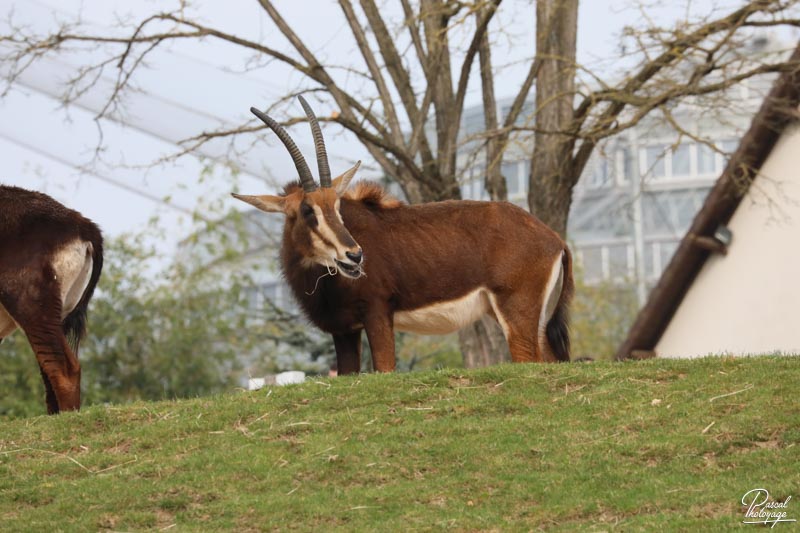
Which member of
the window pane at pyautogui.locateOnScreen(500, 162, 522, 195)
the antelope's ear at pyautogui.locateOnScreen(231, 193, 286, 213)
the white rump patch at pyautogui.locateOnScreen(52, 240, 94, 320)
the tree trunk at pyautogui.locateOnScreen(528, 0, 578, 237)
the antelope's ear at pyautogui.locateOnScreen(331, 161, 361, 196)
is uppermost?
the window pane at pyautogui.locateOnScreen(500, 162, 522, 195)

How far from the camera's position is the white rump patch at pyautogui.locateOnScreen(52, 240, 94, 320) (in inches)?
472

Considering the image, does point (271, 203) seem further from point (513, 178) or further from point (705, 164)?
point (705, 164)

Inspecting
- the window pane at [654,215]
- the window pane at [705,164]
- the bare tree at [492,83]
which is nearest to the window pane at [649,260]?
the window pane at [654,215]

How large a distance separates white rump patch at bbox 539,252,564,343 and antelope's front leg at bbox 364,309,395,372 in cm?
164

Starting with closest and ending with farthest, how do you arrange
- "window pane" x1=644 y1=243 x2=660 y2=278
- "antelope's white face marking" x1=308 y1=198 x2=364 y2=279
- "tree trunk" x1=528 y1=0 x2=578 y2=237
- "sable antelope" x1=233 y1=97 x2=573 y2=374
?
"antelope's white face marking" x1=308 y1=198 x2=364 y2=279 < "sable antelope" x1=233 y1=97 x2=573 y2=374 < "tree trunk" x1=528 y1=0 x2=578 y2=237 < "window pane" x1=644 y1=243 x2=660 y2=278

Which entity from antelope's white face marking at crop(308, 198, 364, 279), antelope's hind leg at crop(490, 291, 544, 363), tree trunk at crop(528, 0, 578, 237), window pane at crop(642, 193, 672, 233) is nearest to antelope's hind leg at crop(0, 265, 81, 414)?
antelope's white face marking at crop(308, 198, 364, 279)

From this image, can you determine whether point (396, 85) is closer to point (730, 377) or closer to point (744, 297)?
point (744, 297)

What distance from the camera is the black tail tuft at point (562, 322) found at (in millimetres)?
13141

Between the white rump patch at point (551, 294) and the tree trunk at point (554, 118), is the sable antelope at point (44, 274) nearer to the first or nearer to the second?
the white rump patch at point (551, 294)

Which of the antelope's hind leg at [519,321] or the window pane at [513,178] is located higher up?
the window pane at [513,178]
